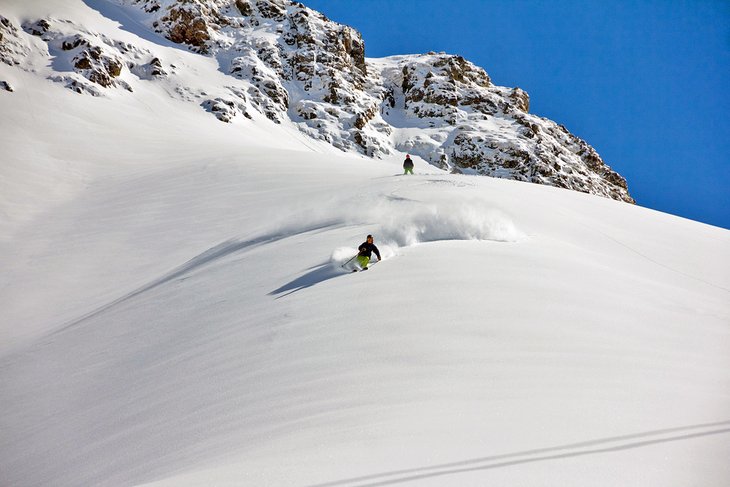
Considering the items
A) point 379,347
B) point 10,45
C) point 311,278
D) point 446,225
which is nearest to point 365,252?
point 311,278

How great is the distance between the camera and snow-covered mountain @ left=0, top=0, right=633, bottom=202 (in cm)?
5297

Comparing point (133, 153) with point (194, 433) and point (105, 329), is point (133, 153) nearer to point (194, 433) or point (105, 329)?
point (105, 329)

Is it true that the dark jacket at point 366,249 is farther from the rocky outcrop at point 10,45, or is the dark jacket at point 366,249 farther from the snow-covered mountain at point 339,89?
the rocky outcrop at point 10,45

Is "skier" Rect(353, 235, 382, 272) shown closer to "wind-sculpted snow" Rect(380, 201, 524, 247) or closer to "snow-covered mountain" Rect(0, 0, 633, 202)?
"wind-sculpted snow" Rect(380, 201, 524, 247)

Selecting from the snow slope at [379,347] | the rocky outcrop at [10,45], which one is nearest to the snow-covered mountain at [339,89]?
the rocky outcrop at [10,45]

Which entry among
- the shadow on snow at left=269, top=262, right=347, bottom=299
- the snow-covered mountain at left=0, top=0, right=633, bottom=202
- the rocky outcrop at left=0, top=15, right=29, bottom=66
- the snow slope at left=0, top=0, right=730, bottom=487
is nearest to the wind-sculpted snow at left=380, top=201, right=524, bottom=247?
the snow slope at left=0, top=0, right=730, bottom=487

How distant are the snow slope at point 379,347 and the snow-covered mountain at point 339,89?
41635 millimetres

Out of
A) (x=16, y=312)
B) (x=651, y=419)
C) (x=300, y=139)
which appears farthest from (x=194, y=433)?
(x=300, y=139)

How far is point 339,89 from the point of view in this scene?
72438mm

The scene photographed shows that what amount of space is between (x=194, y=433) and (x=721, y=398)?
5473mm

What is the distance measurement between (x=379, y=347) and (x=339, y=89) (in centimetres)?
7244

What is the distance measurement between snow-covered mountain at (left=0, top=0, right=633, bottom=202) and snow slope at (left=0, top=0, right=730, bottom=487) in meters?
41.6

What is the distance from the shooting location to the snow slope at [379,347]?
11.9ft

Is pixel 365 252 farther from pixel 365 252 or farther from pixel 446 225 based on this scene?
pixel 446 225
